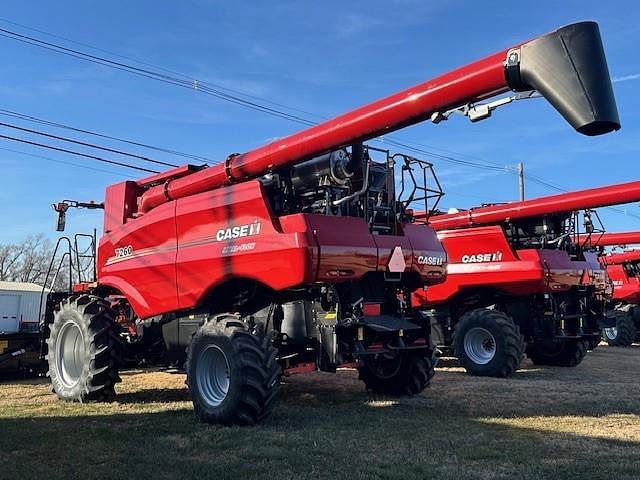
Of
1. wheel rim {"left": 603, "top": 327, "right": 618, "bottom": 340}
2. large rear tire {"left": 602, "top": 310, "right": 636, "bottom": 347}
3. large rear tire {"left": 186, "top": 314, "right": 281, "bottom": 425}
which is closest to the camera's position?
large rear tire {"left": 186, "top": 314, "right": 281, "bottom": 425}

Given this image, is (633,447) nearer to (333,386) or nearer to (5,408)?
(333,386)

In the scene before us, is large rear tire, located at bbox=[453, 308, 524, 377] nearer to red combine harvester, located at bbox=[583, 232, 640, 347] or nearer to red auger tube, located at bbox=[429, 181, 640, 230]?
red auger tube, located at bbox=[429, 181, 640, 230]

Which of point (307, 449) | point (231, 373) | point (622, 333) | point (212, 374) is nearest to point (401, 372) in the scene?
point (212, 374)

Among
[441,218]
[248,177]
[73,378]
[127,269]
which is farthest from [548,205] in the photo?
[73,378]

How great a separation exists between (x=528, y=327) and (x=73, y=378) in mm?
8408

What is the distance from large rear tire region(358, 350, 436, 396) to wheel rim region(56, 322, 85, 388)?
13.2 feet

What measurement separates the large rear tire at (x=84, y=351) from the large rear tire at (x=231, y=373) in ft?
5.66

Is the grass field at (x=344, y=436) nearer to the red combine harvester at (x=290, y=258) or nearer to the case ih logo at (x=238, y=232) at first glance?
the red combine harvester at (x=290, y=258)

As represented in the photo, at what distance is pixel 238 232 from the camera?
24.5 feet

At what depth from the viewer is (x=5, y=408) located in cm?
805

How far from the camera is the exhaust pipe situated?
5.00m

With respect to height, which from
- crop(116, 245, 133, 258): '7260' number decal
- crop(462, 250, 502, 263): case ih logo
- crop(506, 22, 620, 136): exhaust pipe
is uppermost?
crop(506, 22, 620, 136): exhaust pipe

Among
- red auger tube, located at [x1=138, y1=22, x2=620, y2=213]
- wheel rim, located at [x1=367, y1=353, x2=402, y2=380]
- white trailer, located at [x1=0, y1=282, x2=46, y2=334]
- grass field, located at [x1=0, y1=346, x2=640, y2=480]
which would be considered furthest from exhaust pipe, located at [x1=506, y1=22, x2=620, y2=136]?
white trailer, located at [x1=0, y1=282, x2=46, y2=334]

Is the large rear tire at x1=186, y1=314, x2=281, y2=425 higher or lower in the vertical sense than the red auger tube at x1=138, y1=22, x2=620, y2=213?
lower
